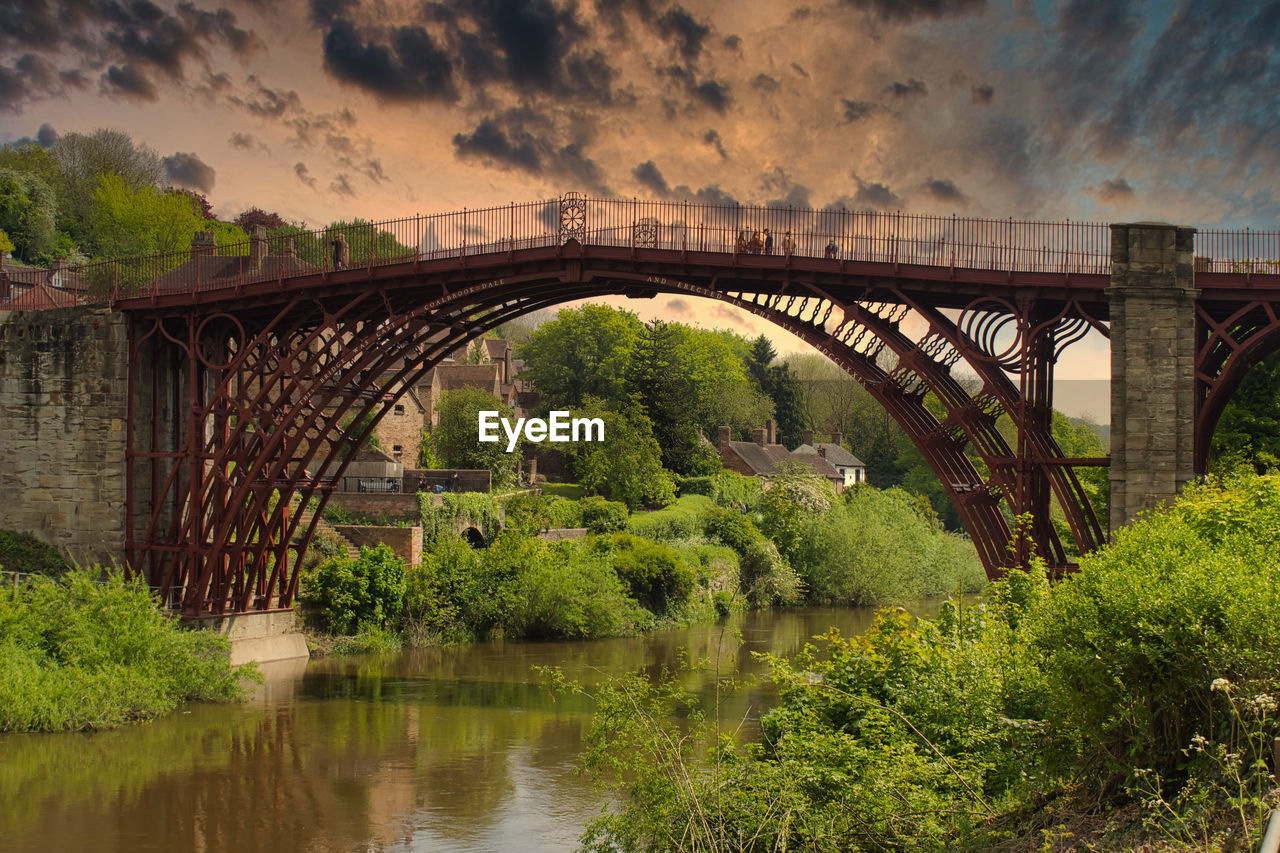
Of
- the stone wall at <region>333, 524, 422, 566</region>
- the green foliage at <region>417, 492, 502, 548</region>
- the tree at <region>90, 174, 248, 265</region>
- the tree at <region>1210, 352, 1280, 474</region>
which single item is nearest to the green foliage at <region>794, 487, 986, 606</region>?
the green foliage at <region>417, 492, 502, 548</region>

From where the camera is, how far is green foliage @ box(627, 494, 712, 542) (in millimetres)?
40375

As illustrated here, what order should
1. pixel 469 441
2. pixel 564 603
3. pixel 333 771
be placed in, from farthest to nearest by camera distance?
pixel 469 441
pixel 564 603
pixel 333 771

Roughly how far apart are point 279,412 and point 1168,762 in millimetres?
20428

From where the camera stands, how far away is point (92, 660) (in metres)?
20.9

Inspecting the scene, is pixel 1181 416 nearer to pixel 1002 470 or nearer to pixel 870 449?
pixel 1002 470

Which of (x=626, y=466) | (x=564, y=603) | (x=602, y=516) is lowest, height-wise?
(x=564, y=603)

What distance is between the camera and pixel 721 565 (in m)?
39.7

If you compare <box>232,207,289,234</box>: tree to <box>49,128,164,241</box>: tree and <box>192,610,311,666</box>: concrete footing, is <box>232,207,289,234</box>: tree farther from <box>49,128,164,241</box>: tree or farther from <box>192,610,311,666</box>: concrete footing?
<box>192,610,311,666</box>: concrete footing

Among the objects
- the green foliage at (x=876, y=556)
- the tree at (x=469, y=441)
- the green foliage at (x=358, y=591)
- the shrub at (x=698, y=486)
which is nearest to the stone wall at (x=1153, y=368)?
the green foliage at (x=358, y=591)

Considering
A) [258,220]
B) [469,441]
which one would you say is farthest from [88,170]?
[469,441]

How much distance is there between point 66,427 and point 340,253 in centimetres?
745

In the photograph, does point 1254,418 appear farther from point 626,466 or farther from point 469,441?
point 469,441

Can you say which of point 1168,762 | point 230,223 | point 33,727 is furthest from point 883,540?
point 230,223

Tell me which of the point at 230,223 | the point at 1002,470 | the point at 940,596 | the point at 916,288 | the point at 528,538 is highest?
the point at 230,223
